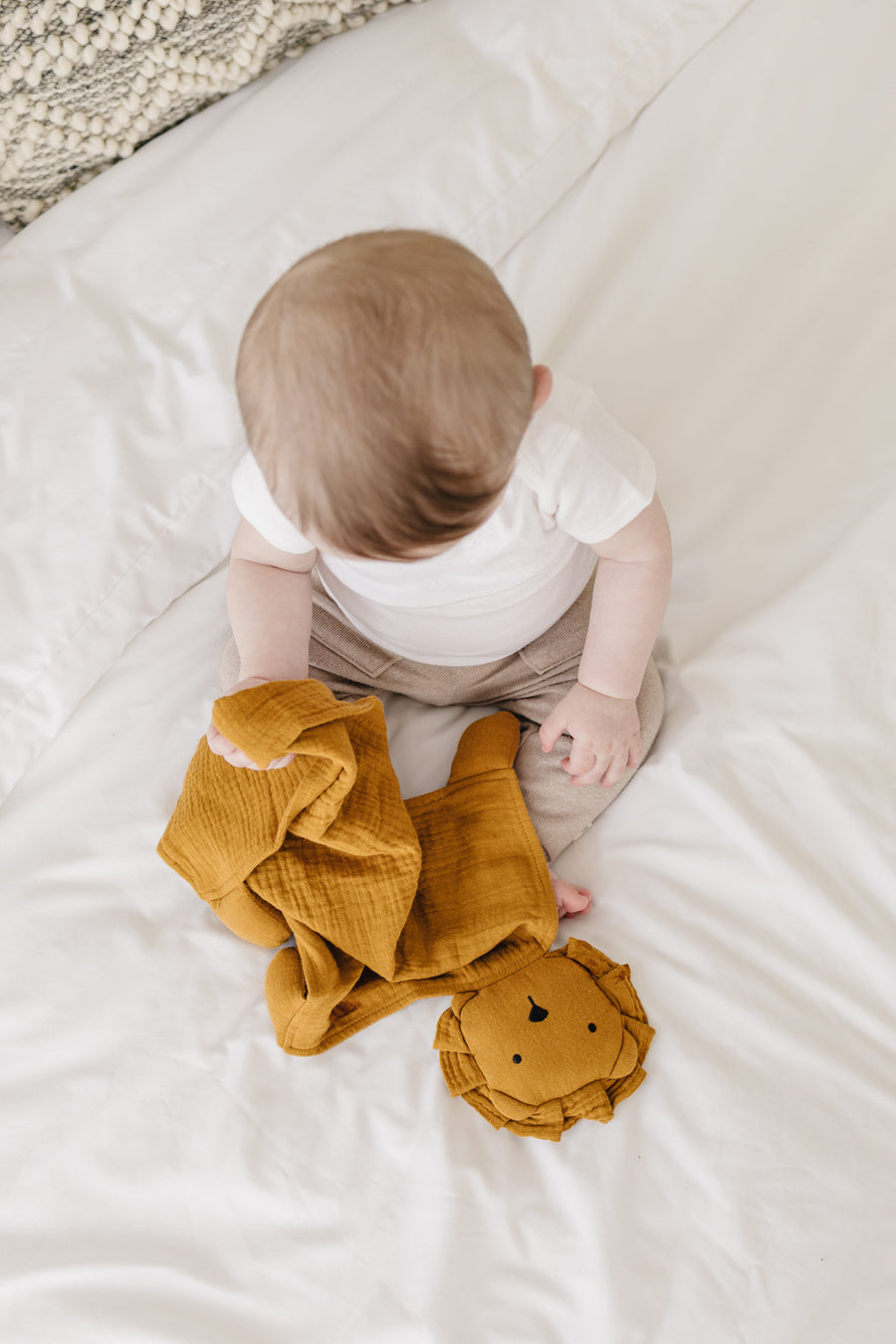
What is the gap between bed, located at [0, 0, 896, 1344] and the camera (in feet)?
2.18

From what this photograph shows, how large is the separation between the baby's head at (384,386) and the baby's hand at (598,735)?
10.8 inches

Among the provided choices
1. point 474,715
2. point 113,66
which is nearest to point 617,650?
point 474,715

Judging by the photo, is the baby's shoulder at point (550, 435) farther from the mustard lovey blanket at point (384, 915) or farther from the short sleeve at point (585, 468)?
the mustard lovey blanket at point (384, 915)

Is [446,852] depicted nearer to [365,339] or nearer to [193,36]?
[365,339]

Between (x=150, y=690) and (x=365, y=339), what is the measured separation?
454 mm

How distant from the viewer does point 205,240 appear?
0.92m

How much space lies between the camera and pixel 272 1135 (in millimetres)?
716

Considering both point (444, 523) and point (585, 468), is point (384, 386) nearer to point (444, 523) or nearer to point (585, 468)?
point (444, 523)

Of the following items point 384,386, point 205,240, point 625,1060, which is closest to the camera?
point 384,386

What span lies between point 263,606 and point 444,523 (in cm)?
27

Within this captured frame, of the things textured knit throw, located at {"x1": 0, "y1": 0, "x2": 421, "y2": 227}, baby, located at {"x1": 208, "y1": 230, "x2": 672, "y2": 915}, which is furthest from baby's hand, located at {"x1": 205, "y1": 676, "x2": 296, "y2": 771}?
textured knit throw, located at {"x1": 0, "y1": 0, "x2": 421, "y2": 227}

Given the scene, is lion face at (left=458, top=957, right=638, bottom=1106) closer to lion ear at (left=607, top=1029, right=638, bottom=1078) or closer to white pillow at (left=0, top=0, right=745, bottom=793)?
lion ear at (left=607, top=1029, right=638, bottom=1078)

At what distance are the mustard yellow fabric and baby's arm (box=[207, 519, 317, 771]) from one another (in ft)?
0.15

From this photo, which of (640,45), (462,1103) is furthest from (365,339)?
(640,45)
